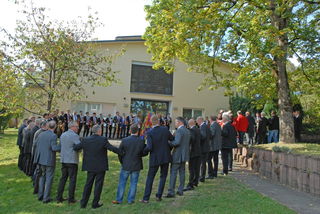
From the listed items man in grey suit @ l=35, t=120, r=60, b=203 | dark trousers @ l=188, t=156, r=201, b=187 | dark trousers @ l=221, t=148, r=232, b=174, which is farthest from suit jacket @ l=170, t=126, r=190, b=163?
man in grey suit @ l=35, t=120, r=60, b=203

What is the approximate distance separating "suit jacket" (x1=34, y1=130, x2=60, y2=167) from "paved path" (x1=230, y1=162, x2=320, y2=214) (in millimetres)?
5312

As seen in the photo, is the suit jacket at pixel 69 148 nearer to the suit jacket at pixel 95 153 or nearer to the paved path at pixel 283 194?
the suit jacket at pixel 95 153

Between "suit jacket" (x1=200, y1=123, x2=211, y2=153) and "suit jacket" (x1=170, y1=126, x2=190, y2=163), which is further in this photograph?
"suit jacket" (x1=200, y1=123, x2=211, y2=153)

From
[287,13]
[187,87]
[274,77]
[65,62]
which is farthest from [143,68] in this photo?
[287,13]

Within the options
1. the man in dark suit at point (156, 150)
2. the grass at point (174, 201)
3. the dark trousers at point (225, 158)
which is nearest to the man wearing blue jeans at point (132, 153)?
the man in dark suit at point (156, 150)

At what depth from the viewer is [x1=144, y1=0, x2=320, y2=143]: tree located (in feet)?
31.0

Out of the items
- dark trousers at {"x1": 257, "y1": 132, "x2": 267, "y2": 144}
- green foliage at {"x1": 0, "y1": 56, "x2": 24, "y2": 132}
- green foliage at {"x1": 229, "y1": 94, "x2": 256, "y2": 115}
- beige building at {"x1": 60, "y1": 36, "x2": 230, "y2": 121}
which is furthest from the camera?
beige building at {"x1": 60, "y1": 36, "x2": 230, "y2": 121}

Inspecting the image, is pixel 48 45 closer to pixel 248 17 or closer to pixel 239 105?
pixel 248 17

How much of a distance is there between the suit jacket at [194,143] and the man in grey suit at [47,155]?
3382 millimetres

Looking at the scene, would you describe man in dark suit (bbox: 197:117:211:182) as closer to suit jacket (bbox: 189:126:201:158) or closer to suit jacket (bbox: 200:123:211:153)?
suit jacket (bbox: 200:123:211:153)

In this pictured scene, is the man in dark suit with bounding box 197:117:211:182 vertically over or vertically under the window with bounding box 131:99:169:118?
under

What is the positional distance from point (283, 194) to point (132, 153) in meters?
3.94

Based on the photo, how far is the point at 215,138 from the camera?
879 cm

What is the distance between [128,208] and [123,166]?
36.8 inches
